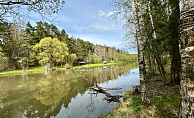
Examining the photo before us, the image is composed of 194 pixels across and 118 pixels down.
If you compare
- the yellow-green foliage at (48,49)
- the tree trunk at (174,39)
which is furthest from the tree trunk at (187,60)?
the yellow-green foliage at (48,49)

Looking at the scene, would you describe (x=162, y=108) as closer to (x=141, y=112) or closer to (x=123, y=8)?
(x=141, y=112)

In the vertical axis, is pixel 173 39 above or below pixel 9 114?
above

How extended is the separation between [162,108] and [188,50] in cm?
259

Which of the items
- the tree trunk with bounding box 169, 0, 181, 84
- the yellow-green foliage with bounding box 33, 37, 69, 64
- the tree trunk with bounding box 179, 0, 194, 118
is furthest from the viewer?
the yellow-green foliage with bounding box 33, 37, 69, 64

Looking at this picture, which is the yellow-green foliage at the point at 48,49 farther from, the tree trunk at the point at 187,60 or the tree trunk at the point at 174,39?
the tree trunk at the point at 187,60

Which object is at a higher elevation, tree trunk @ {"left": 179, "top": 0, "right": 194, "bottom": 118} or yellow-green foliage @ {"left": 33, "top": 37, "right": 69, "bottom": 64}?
yellow-green foliage @ {"left": 33, "top": 37, "right": 69, "bottom": 64}

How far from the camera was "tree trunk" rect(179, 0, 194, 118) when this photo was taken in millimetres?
1464

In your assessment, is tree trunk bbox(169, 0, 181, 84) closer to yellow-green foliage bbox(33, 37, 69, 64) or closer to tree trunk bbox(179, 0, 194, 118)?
tree trunk bbox(179, 0, 194, 118)

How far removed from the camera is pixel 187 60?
1.53m

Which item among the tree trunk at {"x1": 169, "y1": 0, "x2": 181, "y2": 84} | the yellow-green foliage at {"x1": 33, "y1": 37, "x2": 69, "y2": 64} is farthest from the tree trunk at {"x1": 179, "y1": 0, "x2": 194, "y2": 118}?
the yellow-green foliage at {"x1": 33, "y1": 37, "x2": 69, "y2": 64}

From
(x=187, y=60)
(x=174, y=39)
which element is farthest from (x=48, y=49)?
(x=187, y=60)

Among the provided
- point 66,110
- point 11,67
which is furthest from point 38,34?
point 66,110

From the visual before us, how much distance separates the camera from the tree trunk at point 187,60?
1464 mm

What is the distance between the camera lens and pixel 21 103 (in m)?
6.16
